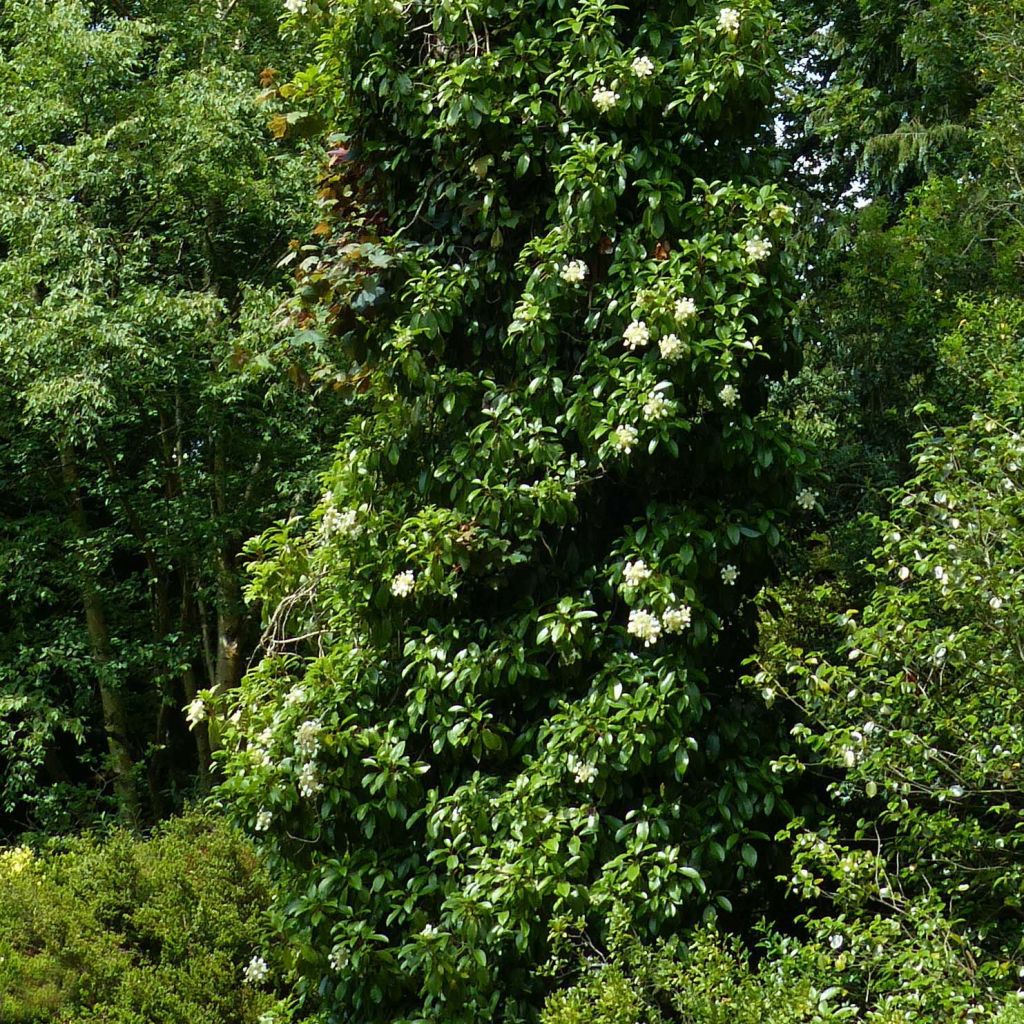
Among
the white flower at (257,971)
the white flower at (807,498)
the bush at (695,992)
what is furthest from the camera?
the white flower at (257,971)

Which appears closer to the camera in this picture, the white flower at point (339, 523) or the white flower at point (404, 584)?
the white flower at point (404, 584)

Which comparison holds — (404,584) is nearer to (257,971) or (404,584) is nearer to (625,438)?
(625,438)

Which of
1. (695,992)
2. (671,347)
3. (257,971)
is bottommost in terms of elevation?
(257,971)

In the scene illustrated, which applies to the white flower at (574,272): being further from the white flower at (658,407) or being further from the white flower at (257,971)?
the white flower at (257,971)

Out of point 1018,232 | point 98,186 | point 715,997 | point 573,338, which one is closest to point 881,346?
point 1018,232

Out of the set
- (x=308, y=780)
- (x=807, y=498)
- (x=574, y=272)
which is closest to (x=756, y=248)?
(x=574, y=272)

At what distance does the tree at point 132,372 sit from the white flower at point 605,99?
3.88m

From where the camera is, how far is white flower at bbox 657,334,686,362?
12.0 feet

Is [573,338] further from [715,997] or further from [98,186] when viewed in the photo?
[98,186]

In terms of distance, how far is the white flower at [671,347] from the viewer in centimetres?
365

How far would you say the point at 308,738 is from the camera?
156 inches

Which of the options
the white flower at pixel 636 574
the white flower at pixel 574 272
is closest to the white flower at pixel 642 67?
the white flower at pixel 574 272

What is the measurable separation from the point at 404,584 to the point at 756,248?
1549mm

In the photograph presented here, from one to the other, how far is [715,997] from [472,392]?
214 centimetres
